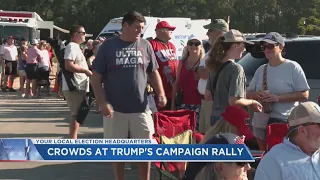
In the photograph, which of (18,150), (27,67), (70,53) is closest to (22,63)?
(27,67)

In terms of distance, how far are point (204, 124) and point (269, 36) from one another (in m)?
1.47

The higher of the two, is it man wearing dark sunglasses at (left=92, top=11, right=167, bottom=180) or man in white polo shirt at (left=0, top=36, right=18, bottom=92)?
man wearing dark sunglasses at (left=92, top=11, right=167, bottom=180)

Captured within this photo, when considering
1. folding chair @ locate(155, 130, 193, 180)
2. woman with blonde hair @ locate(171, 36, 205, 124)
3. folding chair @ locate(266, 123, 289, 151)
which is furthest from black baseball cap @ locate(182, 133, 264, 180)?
woman with blonde hair @ locate(171, 36, 205, 124)

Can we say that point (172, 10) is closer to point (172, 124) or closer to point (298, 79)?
point (172, 124)

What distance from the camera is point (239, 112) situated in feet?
16.7

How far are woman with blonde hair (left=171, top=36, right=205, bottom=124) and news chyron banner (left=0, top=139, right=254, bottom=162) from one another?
12.2 ft

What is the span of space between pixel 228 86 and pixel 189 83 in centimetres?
199

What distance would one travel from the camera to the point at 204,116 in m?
7.19

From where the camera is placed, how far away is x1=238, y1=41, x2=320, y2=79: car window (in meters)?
8.16

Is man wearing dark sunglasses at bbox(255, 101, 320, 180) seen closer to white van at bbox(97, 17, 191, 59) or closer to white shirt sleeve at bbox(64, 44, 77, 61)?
white shirt sleeve at bbox(64, 44, 77, 61)

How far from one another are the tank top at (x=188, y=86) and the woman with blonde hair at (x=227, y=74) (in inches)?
67.9

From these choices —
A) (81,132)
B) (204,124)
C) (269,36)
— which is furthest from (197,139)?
(81,132)

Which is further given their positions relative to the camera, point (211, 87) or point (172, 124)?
point (172, 124)

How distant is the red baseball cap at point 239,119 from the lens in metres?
5.03
